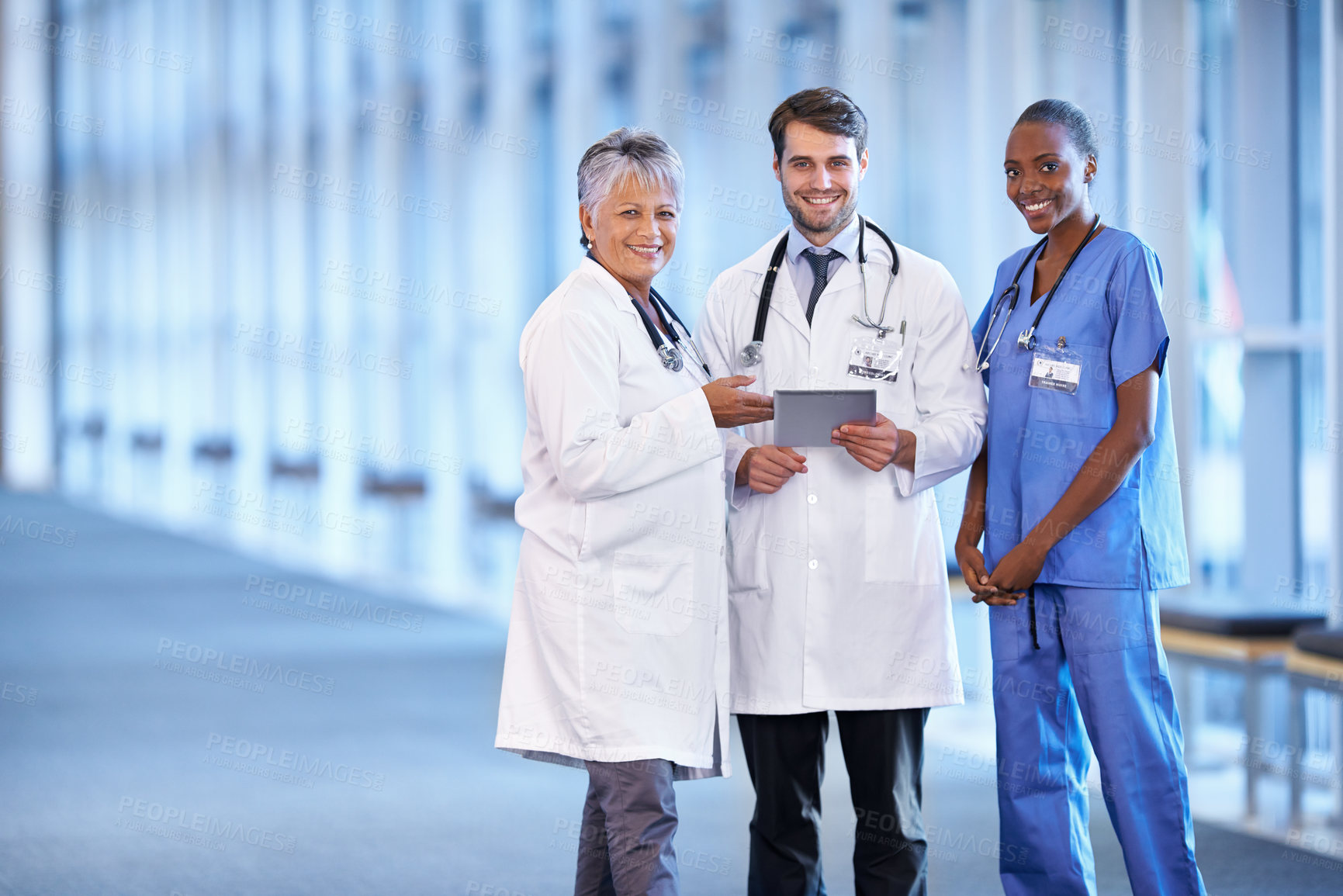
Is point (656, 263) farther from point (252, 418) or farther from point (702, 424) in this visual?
point (252, 418)

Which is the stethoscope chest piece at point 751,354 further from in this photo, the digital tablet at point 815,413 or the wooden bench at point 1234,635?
the wooden bench at point 1234,635

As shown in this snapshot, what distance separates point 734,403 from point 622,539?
0.30m

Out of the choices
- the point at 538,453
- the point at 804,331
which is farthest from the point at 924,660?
the point at 538,453

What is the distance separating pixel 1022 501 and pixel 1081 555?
150mm

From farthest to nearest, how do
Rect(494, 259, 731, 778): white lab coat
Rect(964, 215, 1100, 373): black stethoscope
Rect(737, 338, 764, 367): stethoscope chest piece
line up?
1. Rect(737, 338, 764, 367): stethoscope chest piece
2. Rect(964, 215, 1100, 373): black stethoscope
3. Rect(494, 259, 731, 778): white lab coat

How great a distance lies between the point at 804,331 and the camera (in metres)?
2.41

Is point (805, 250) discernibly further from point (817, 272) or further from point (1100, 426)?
point (1100, 426)

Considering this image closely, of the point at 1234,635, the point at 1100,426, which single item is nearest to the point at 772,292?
the point at 1100,426

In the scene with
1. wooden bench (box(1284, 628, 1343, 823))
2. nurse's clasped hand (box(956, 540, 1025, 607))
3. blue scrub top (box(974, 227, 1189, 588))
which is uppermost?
blue scrub top (box(974, 227, 1189, 588))

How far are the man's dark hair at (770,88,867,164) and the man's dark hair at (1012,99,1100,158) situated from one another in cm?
29

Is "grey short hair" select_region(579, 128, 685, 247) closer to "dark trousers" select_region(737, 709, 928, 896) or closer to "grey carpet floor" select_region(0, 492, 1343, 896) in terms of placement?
"dark trousers" select_region(737, 709, 928, 896)

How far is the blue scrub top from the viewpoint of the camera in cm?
220

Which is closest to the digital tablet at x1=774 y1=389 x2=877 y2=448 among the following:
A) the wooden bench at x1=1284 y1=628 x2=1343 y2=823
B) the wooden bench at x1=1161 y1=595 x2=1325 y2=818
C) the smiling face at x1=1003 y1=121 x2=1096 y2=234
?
the smiling face at x1=1003 y1=121 x2=1096 y2=234

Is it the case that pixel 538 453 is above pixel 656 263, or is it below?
below
